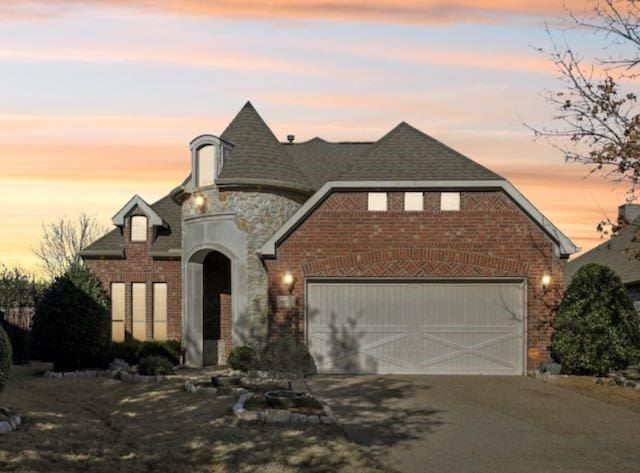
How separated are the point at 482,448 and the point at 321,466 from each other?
8.57 feet

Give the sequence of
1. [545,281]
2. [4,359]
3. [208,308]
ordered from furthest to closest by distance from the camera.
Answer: [208,308]
[545,281]
[4,359]

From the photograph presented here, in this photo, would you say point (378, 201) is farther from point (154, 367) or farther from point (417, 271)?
point (154, 367)

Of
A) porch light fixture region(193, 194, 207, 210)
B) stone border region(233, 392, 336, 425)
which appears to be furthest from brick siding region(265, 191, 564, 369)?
stone border region(233, 392, 336, 425)

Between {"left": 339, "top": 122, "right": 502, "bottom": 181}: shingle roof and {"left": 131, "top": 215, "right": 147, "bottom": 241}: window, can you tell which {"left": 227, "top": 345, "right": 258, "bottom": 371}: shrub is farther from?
{"left": 131, "top": 215, "right": 147, "bottom": 241}: window

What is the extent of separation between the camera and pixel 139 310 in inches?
1047

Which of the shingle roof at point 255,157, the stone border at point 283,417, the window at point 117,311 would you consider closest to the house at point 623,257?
the shingle roof at point 255,157

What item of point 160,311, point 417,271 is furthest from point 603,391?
point 160,311

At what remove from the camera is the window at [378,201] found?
2077 cm

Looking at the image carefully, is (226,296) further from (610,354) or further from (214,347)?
(610,354)

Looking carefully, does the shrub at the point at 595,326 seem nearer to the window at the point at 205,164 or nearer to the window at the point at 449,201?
the window at the point at 449,201

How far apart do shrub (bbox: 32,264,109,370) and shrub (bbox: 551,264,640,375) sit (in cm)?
1330

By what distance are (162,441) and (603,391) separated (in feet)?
34.2

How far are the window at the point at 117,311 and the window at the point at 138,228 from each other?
67.2 inches

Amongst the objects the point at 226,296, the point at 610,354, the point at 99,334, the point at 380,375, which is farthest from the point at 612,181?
the point at 99,334
